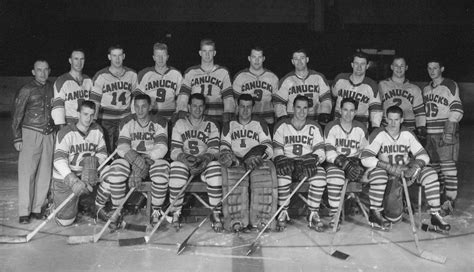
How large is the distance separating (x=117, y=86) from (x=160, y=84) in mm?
332

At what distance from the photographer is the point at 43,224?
4.03 meters

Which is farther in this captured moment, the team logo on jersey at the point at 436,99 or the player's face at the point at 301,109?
the team logo on jersey at the point at 436,99

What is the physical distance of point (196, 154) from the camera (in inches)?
177

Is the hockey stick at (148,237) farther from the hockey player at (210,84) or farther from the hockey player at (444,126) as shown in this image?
the hockey player at (444,126)

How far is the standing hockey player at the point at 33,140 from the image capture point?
14.4ft

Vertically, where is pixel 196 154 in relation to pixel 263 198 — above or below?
above

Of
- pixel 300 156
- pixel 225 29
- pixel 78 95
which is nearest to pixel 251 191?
pixel 300 156

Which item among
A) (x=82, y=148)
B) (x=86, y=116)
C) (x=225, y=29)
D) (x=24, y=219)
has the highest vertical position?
(x=225, y=29)

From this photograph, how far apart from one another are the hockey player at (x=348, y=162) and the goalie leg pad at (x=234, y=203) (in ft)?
1.92

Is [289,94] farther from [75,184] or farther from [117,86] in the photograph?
[75,184]

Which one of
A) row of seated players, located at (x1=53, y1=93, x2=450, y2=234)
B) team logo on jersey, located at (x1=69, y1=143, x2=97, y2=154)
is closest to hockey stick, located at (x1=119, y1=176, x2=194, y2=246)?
row of seated players, located at (x1=53, y1=93, x2=450, y2=234)

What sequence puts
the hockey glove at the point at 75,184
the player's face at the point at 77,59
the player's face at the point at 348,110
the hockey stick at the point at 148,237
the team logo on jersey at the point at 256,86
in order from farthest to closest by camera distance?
the team logo on jersey at the point at 256,86 → the player's face at the point at 77,59 → the player's face at the point at 348,110 → the hockey glove at the point at 75,184 → the hockey stick at the point at 148,237

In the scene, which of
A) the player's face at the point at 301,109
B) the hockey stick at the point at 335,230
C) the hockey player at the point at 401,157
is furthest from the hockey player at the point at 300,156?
the hockey player at the point at 401,157

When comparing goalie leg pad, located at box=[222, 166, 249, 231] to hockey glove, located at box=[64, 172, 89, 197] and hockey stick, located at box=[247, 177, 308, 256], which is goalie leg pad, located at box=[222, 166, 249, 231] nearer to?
hockey stick, located at box=[247, 177, 308, 256]
